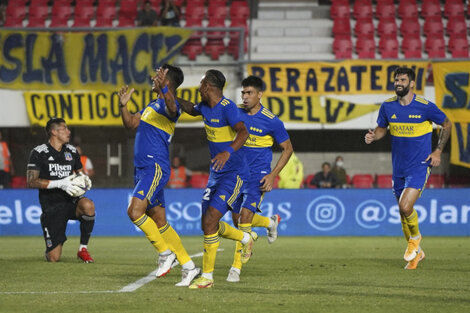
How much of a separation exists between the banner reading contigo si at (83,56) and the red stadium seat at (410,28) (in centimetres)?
641

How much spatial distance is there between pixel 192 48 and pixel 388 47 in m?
5.25

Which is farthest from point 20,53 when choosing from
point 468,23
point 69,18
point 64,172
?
point 468,23

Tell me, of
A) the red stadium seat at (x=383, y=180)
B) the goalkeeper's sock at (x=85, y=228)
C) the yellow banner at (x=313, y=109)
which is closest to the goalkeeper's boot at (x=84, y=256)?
the goalkeeper's sock at (x=85, y=228)

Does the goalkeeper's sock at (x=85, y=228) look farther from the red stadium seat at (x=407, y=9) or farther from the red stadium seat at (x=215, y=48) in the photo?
the red stadium seat at (x=407, y=9)

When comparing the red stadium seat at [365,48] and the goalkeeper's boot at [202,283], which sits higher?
the red stadium seat at [365,48]

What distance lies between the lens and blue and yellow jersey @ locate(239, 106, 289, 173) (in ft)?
30.6

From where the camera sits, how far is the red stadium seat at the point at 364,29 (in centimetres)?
2239

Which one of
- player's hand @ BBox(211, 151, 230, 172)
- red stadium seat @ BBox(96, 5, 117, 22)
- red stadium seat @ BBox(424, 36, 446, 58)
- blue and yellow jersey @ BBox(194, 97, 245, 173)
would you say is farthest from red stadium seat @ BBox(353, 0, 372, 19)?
player's hand @ BBox(211, 151, 230, 172)

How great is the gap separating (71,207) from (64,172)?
19.0 inches

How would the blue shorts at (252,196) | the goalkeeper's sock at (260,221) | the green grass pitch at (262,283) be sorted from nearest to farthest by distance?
the green grass pitch at (262,283) < the blue shorts at (252,196) < the goalkeeper's sock at (260,221)

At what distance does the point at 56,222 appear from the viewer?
10.9 meters

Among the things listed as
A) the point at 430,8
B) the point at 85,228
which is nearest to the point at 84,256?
the point at 85,228

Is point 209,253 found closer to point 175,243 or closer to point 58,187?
point 175,243

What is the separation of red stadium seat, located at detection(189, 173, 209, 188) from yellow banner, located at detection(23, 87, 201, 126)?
1867 mm
